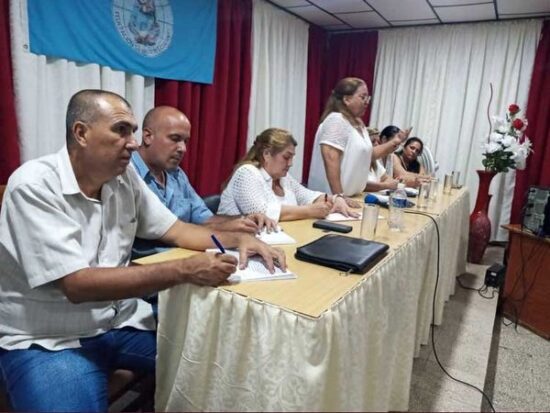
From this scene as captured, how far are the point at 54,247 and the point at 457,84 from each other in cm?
425

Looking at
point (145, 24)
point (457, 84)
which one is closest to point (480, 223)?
point (457, 84)

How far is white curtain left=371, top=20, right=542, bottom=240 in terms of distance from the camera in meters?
3.93

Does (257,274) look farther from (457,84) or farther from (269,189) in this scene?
(457,84)

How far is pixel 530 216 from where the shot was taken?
2.55 meters

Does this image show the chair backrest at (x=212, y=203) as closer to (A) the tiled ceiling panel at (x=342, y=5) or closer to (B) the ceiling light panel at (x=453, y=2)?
(A) the tiled ceiling panel at (x=342, y=5)

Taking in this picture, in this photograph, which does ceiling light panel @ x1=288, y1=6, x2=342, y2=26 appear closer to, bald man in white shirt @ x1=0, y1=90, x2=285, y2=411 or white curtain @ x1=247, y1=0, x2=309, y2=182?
white curtain @ x1=247, y1=0, x2=309, y2=182

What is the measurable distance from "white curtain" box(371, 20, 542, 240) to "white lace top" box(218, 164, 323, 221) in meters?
2.95

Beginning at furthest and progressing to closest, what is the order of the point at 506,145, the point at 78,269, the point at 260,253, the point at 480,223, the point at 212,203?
the point at 480,223 → the point at 506,145 → the point at 212,203 → the point at 260,253 → the point at 78,269

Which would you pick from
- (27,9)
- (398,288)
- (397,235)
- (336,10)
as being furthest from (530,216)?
(27,9)

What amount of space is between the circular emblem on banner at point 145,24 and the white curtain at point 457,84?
260 cm

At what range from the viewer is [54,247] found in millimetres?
982

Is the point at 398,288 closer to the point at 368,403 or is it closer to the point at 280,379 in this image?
the point at 368,403

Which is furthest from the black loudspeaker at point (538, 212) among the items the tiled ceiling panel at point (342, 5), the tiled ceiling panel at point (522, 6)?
the tiled ceiling panel at point (342, 5)

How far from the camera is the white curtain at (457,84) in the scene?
393 centimetres
